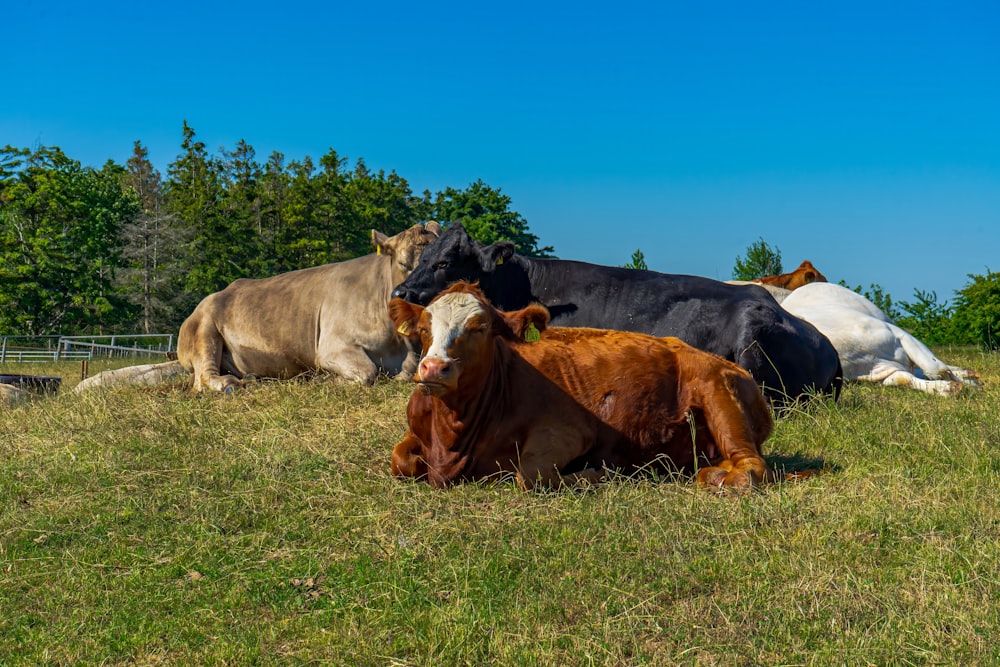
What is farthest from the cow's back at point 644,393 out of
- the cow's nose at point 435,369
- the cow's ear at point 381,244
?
the cow's ear at point 381,244

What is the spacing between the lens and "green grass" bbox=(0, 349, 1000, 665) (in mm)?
4207

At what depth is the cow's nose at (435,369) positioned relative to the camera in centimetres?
602

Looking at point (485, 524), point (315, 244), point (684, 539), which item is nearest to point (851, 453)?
point (684, 539)

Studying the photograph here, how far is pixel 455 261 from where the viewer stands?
35.7ft

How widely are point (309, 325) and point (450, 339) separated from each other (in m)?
7.02

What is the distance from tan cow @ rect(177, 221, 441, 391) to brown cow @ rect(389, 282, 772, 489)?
198 inches

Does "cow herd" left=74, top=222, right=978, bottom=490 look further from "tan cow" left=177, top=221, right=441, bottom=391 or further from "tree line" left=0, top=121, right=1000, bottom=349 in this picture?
"tree line" left=0, top=121, right=1000, bottom=349

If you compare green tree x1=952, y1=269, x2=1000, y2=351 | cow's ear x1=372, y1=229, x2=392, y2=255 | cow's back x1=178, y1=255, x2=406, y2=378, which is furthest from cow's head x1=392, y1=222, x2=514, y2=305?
green tree x1=952, y1=269, x2=1000, y2=351

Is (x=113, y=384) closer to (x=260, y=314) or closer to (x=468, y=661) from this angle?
(x=260, y=314)

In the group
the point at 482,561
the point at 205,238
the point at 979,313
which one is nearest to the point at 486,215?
the point at 205,238

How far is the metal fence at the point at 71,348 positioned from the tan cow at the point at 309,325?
20.6 metres

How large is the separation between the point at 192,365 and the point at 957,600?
1077cm

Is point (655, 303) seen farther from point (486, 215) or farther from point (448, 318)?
point (486, 215)

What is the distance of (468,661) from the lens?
4008mm
